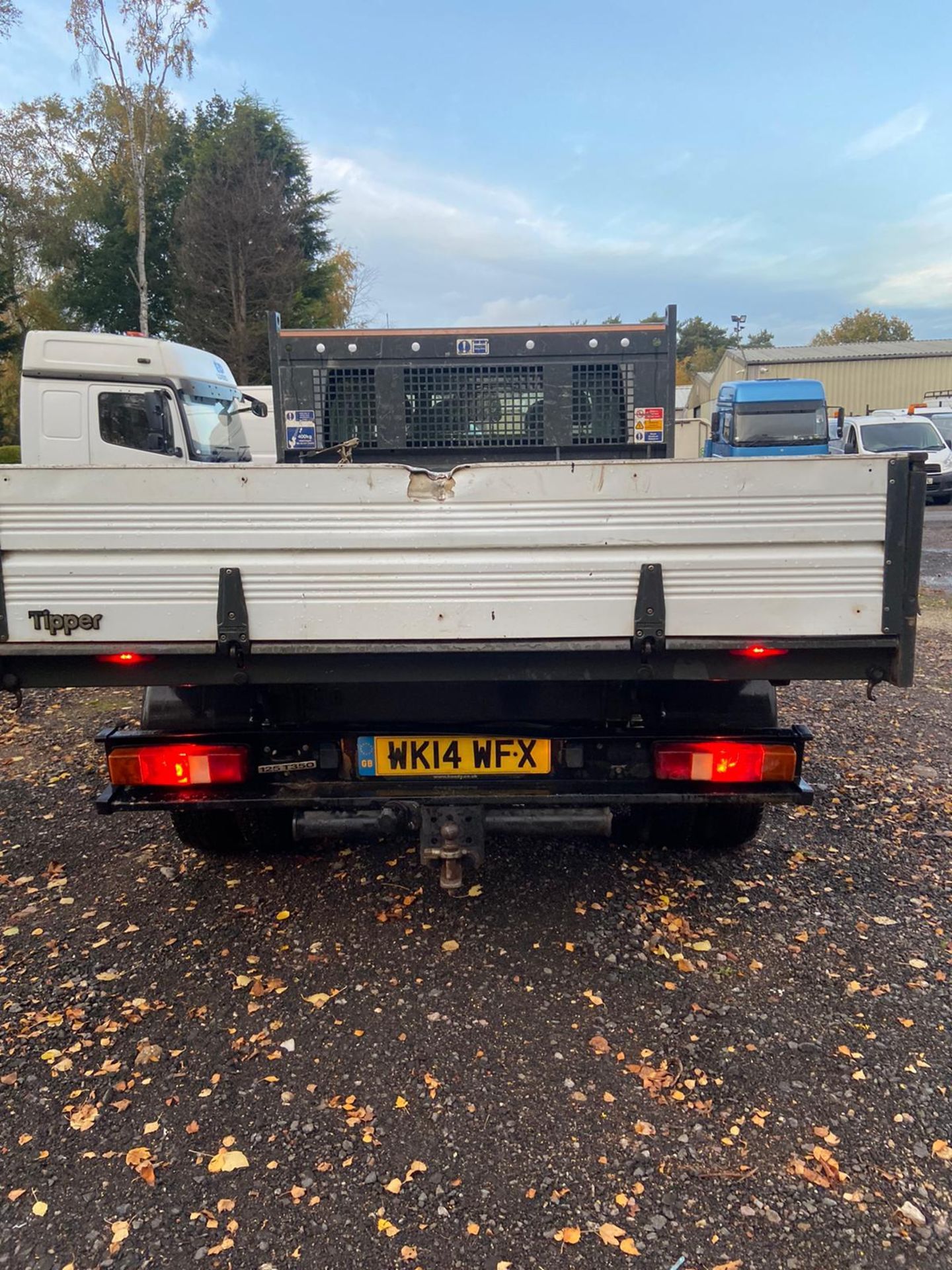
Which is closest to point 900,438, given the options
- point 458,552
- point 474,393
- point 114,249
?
point 474,393

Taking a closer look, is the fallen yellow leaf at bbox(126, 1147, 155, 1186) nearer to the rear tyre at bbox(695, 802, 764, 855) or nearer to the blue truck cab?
the rear tyre at bbox(695, 802, 764, 855)

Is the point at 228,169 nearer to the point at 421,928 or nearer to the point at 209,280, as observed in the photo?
the point at 209,280

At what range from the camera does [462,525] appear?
8.59 ft

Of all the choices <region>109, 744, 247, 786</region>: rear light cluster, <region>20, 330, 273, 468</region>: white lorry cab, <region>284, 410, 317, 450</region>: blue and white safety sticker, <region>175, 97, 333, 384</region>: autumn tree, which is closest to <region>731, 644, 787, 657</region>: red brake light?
<region>109, 744, 247, 786</region>: rear light cluster

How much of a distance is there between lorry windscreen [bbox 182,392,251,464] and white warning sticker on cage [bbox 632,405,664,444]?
5.39 meters

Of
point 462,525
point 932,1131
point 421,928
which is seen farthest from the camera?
point 421,928

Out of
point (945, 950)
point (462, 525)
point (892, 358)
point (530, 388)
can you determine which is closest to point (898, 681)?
point (945, 950)

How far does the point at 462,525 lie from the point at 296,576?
0.54 m

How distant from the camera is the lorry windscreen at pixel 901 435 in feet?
63.2

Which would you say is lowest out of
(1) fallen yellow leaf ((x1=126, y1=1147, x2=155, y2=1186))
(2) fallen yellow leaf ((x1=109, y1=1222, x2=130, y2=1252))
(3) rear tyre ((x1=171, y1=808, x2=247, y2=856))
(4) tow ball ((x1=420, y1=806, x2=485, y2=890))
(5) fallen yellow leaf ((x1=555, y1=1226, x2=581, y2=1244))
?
(5) fallen yellow leaf ((x1=555, y1=1226, x2=581, y2=1244))

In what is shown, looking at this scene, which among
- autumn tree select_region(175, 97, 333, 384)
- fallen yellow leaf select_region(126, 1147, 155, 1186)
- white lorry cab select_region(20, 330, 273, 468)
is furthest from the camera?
autumn tree select_region(175, 97, 333, 384)

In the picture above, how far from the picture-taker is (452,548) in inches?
104

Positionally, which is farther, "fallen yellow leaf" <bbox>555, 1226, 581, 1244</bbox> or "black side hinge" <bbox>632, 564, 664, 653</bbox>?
"black side hinge" <bbox>632, 564, 664, 653</bbox>

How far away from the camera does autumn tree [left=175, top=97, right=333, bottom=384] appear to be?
26.0 meters
